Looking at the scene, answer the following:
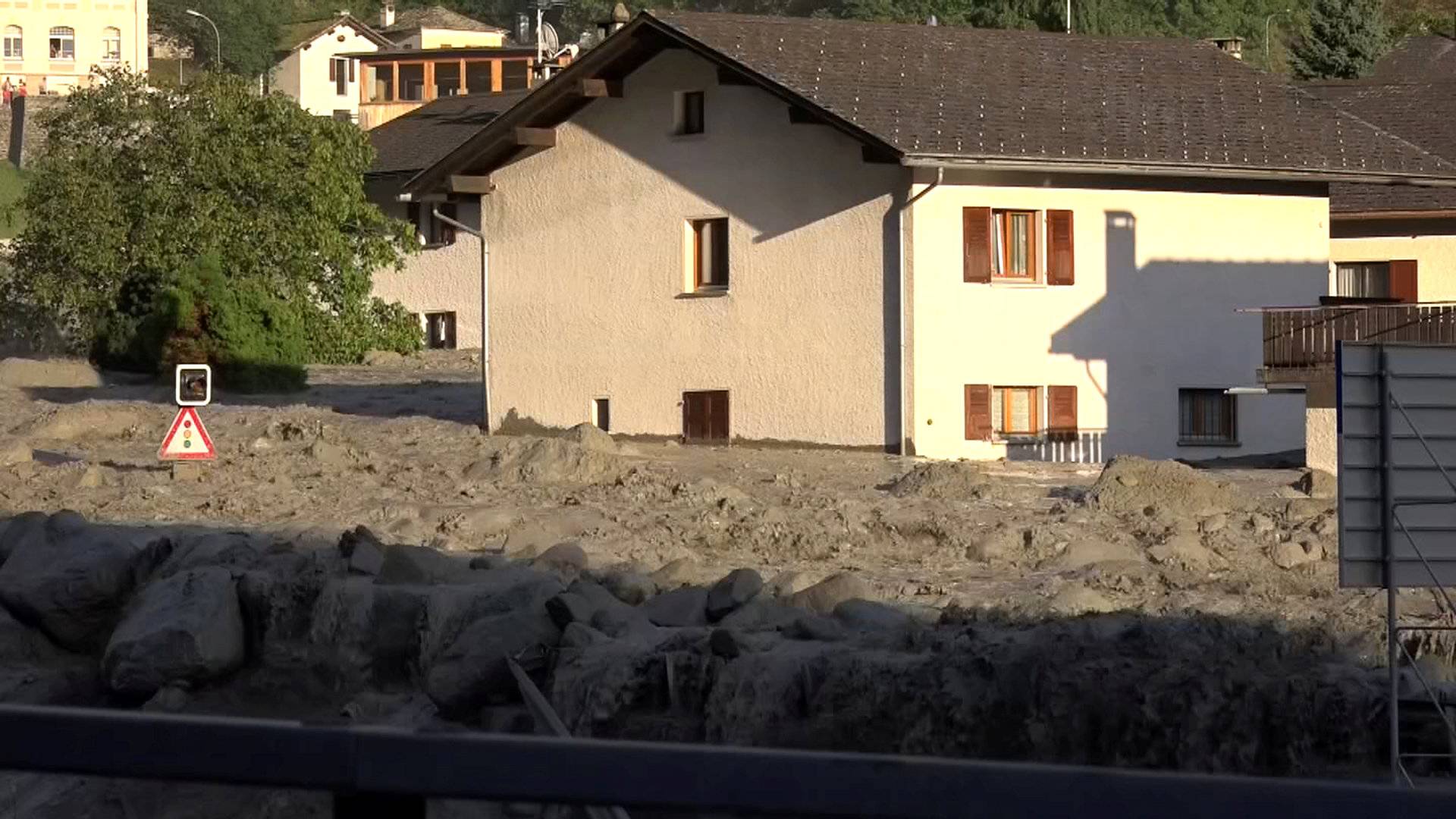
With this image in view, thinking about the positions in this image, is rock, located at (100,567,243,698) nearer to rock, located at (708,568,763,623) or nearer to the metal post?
rock, located at (708,568,763,623)

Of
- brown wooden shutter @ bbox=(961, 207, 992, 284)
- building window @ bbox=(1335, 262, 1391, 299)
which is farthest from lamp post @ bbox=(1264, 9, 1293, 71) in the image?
brown wooden shutter @ bbox=(961, 207, 992, 284)

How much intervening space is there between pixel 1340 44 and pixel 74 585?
43.0m

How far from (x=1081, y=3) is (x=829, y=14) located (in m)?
30.4

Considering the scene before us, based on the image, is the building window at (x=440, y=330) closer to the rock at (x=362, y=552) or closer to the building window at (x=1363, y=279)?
the building window at (x=1363, y=279)

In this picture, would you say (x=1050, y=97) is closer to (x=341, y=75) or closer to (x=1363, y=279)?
(x=1363, y=279)

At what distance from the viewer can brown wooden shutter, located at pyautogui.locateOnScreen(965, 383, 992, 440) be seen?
82.4 ft

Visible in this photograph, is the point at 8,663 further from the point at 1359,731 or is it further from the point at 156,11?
the point at 156,11

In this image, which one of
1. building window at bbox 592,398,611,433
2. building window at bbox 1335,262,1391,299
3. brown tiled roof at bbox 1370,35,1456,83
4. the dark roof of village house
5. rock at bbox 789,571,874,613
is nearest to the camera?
rock at bbox 789,571,874,613

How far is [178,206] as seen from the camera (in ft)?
121

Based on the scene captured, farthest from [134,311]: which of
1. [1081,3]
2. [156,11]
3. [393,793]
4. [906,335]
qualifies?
[156,11]

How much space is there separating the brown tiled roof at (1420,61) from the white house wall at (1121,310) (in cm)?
2646

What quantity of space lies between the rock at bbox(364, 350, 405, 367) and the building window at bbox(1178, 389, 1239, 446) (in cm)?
1676

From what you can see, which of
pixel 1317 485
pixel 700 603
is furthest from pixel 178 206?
pixel 700 603

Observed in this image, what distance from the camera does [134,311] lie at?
36.2 m
